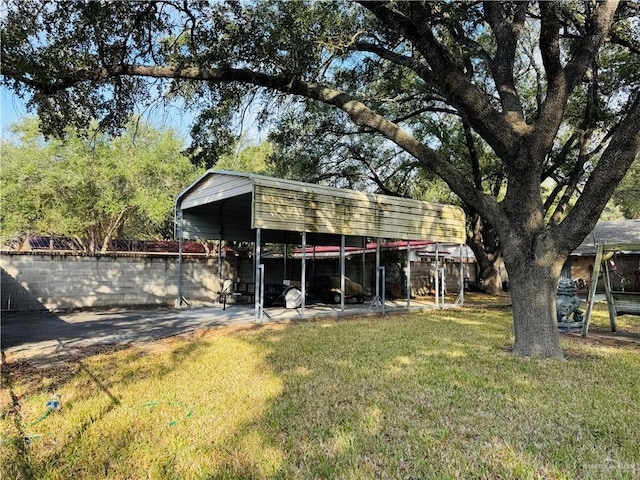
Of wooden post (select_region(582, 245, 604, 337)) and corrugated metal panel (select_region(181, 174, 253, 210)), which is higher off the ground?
corrugated metal panel (select_region(181, 174, 253, 210))

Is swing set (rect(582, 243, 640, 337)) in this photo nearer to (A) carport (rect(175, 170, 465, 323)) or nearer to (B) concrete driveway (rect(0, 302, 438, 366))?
(A) carport (rect(175, 170, 465, 323))

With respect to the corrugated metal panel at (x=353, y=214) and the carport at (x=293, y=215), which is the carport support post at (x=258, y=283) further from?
the corrugated metal panel at (x=353, y=214)

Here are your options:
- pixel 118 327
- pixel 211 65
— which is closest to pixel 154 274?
pixel 118 327

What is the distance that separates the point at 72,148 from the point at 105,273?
4504 mm

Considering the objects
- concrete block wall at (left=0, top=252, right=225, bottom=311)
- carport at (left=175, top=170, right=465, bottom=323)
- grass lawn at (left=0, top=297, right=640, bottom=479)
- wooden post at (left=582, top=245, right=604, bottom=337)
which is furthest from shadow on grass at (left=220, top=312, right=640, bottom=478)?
concrete block wall at (left=0, top=252, right=225, bottom=311)

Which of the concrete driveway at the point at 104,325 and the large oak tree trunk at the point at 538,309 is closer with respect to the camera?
the large oak tree trunk at the point at 538,309

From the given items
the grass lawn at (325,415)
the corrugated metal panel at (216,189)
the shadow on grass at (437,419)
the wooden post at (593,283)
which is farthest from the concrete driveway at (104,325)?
the wooden post at (593,283)

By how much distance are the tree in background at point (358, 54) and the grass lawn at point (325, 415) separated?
1.69 m

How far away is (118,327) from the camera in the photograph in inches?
333

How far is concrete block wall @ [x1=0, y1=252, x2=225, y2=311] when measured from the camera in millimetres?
10734

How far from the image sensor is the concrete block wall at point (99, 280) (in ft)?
35.2

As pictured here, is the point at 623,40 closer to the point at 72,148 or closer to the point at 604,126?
the point at 604,126

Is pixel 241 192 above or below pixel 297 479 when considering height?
above

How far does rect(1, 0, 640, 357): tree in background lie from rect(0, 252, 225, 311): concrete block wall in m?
4.70
